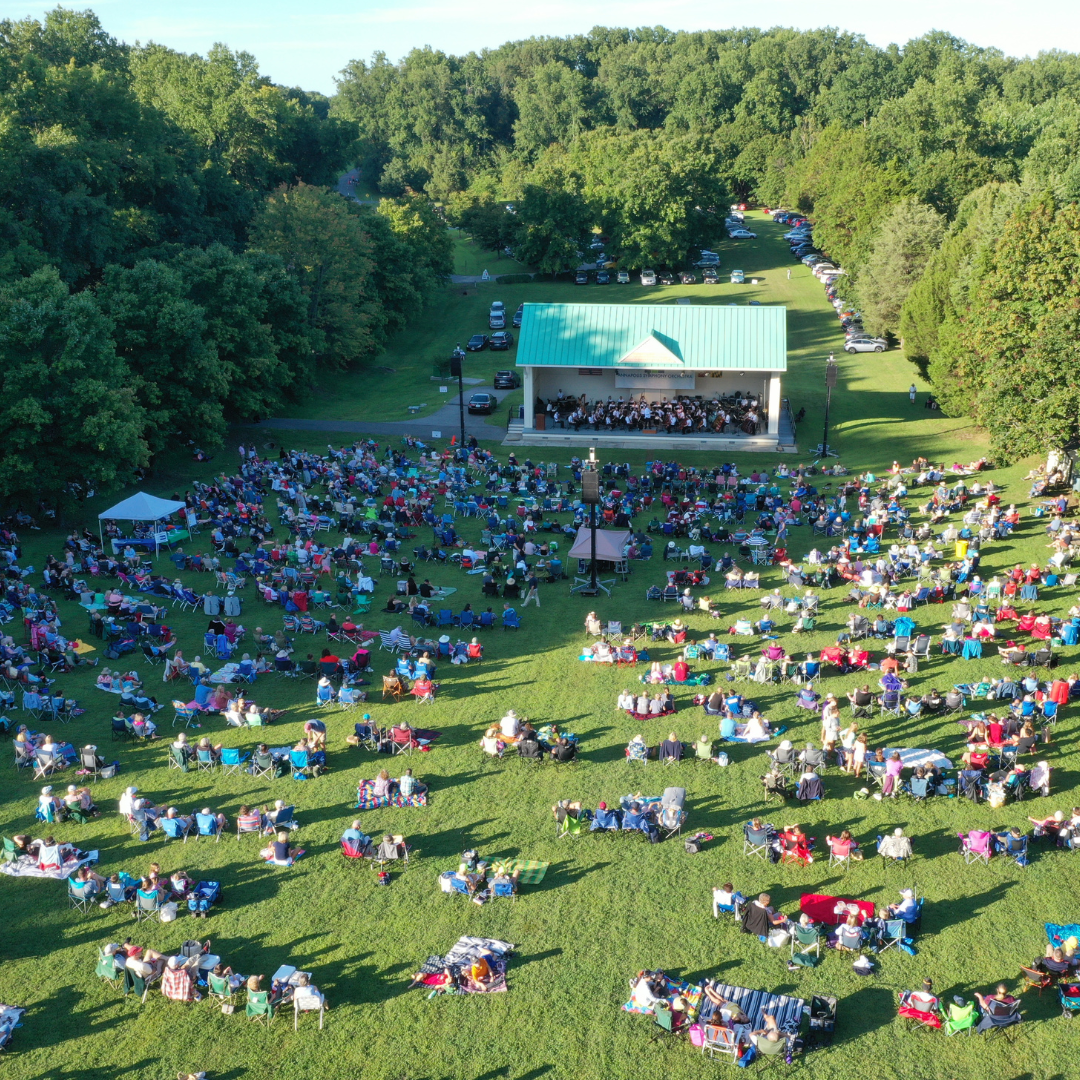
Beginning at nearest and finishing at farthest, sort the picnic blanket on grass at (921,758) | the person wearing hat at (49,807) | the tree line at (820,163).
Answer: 1. the person wearing hat at (49,807)
2. the picnic blanket on grass at (921,758)
3. the tree line at (820,163)

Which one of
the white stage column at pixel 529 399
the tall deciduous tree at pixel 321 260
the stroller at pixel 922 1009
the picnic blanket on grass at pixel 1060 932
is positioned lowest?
the stroller at pixel 922 1009

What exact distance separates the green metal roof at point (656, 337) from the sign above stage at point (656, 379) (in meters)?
1.63

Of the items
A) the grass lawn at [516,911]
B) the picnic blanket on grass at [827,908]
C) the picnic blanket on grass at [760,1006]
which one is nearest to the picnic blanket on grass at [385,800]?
the grass lawn at [516,911]

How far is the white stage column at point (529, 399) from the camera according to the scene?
50.5 m

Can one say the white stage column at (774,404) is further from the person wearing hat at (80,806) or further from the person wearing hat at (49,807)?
the person wearing hat at (49,807)

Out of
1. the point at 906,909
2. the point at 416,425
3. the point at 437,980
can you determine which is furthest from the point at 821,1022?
the point at 416,425

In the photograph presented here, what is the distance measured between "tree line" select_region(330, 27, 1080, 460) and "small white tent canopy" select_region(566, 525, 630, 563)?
1550 centimetres

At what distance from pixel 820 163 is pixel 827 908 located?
84842 millimetres

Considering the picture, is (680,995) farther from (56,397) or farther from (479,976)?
(56,397)

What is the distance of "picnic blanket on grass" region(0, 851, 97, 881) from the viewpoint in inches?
763

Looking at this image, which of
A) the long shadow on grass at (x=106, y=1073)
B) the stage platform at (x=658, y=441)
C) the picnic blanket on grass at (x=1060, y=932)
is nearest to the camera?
the long shadow on grass at (x=106, y=1073)

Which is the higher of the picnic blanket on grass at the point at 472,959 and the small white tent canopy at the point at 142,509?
the small white tent canopy at the point at 142,509

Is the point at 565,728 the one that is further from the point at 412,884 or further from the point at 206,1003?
the point at 206,1003

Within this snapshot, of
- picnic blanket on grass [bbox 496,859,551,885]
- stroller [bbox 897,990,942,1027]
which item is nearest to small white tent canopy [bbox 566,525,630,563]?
picnic blanket on grass [bbox 496,859,551,885]
